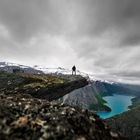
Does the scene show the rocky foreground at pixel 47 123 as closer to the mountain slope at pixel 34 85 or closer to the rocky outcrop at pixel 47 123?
the rocky outcrop at pixel 47 123

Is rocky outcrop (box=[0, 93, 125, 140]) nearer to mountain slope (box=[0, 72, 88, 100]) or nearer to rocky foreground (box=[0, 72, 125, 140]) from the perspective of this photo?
rocky foreground (box=[0, 72, 125, 140])

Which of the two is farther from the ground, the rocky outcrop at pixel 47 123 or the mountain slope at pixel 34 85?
the mountain slope at pixel 34 85

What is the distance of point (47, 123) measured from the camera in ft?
27.8

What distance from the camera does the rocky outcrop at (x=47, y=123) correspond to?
25.5 ft

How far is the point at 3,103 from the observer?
10141mm

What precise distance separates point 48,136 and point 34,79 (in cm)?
3119

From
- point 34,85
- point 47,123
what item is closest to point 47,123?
point 47,123

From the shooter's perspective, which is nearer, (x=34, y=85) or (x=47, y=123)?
(x=47, y=123)

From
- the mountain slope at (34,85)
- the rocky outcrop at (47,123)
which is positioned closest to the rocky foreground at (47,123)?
the rocky outcrop at (47,123)

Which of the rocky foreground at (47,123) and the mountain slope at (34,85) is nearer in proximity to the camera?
the rocky foreground at (47,123)

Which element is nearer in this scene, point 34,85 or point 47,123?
point 47,123

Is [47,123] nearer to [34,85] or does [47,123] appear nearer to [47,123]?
[47,123]

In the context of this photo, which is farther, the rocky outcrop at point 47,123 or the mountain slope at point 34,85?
the mountain slope at point 34,85

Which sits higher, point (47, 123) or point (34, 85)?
point (34, 85)
